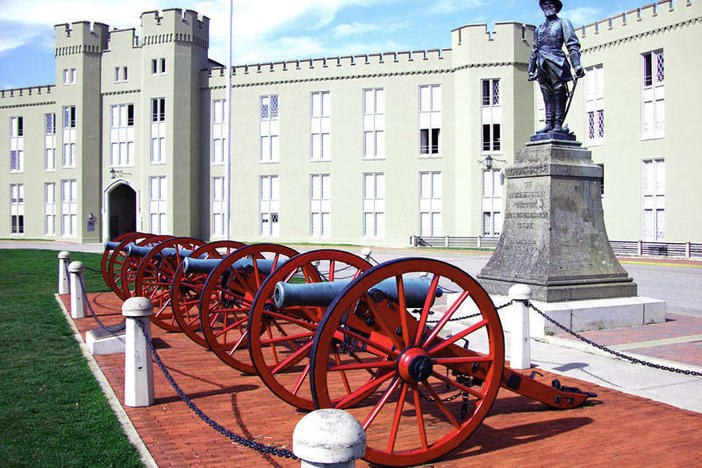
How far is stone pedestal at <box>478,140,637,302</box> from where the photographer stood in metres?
11.0

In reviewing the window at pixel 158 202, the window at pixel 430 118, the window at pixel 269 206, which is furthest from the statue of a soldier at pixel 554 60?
the window at pixel 158 202

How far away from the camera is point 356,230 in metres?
39.9

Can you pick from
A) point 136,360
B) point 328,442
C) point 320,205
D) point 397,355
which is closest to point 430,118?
point 320,205

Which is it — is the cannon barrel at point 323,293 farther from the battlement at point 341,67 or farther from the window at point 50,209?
the window at point 50,209

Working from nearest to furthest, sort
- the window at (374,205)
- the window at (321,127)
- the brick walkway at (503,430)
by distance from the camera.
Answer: the brick walkway at (503,430), the window at (374,205), the window at (321,127)

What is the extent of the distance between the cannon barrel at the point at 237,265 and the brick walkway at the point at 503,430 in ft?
4.80

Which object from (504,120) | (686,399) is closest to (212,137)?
(504,120)

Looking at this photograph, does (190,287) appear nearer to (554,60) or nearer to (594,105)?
(554,60)

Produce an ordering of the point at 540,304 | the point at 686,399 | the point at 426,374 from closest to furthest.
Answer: the point at 426,374 → the point at 686,399 → the point at 540,304

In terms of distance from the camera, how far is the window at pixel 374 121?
39625 mm

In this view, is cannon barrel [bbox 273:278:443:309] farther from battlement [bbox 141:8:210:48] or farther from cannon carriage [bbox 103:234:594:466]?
battlement [bbox 141:8:210:48]

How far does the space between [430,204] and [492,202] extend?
3678mm

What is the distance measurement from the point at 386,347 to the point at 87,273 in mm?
17943

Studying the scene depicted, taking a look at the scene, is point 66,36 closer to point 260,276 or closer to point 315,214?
point 315,214
